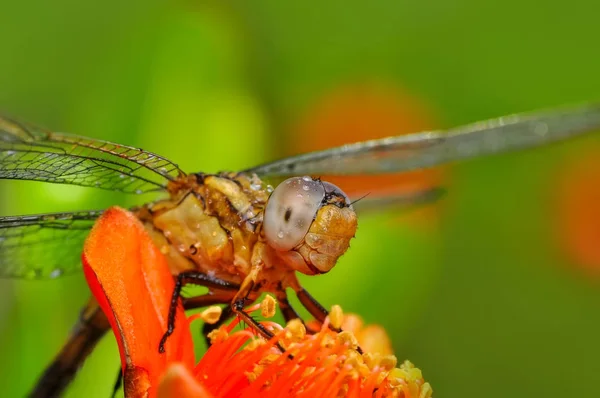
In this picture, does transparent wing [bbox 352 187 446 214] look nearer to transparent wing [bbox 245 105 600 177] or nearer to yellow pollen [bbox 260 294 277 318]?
transparent wing [bbox 245 105 600 177]

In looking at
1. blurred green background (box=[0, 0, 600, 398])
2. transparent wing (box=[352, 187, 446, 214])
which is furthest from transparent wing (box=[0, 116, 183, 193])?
blurred green background (box=[0, 0, 600, 398])

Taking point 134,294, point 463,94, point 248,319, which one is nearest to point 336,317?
point 248,319

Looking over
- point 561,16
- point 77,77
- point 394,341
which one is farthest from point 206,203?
point 561,16

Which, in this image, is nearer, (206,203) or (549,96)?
(206,203)

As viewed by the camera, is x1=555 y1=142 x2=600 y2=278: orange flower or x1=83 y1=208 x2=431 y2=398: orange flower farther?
x1=555 y1=142 x2=600 y2=278: orange flower

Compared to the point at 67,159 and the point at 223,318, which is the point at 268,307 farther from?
the point at 67,159

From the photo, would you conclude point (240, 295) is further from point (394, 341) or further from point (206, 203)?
point (394, 341)

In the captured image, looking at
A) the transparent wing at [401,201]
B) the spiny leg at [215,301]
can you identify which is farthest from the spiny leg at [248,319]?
the transparent wing at [401,201]
